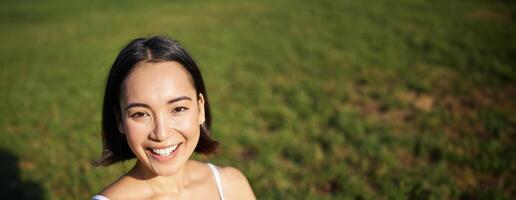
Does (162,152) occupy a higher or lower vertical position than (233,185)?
higher

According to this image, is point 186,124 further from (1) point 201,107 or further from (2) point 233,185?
(2) point 233,185

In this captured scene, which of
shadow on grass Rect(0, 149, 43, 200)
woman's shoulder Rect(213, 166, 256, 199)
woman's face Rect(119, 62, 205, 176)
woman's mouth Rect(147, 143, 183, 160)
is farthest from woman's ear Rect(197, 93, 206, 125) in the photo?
shadow on grass Rect(0, 149, 43, 200)

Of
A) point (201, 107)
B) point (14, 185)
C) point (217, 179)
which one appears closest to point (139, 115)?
point (201, 107)

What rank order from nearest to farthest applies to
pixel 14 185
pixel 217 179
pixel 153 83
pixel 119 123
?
pixel 153 83
pixel 119 123
pixel 217 179
pixel 14 185

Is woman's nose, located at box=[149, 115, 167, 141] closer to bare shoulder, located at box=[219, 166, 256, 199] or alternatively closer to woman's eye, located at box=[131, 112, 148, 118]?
woman's eye, located at box=[131, 112, 148, 118]

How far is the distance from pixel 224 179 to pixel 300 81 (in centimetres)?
490

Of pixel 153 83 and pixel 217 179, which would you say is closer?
pixel 153 83

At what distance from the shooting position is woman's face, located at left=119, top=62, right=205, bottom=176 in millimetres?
2018

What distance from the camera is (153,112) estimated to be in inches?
80.4

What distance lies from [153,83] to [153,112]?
0.14 m

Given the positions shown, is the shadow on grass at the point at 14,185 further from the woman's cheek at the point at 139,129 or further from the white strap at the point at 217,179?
the woman's cheek at the point at 139,129

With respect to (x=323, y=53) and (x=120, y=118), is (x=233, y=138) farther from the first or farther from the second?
(x=323, y=53)

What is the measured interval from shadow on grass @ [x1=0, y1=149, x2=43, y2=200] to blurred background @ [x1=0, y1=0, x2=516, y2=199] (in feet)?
0.07

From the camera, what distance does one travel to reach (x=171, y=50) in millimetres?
2139
